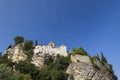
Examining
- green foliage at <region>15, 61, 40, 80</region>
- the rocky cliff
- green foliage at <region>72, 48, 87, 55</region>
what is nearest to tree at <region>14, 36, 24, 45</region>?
the rocky cliff

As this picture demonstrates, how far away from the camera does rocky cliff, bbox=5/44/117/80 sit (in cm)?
6033

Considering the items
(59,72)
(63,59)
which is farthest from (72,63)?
(59,72)

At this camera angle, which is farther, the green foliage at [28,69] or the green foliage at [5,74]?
the green foliage at [28,69]

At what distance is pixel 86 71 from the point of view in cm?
6084

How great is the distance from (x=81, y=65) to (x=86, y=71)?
1.91 metres

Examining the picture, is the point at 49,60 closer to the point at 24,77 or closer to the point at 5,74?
the point at 24,77

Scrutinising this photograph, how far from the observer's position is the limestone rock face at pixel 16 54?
68312 millimetres

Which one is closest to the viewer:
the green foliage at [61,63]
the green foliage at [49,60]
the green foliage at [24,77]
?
the green foliage at [24,77]

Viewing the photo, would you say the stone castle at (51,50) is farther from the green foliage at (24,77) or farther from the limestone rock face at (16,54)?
the green foliage at (24,77)

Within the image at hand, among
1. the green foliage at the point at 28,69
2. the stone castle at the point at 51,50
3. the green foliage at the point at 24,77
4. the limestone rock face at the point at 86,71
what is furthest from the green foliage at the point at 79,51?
the green foliage at the point at 24,77

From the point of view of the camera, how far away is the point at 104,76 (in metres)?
62.4

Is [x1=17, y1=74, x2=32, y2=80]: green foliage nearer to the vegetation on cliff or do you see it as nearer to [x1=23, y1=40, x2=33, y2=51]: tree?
the vegetation on cliff

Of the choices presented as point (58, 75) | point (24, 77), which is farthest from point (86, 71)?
point (24, 77)

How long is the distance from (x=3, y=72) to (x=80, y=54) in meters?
37.2
